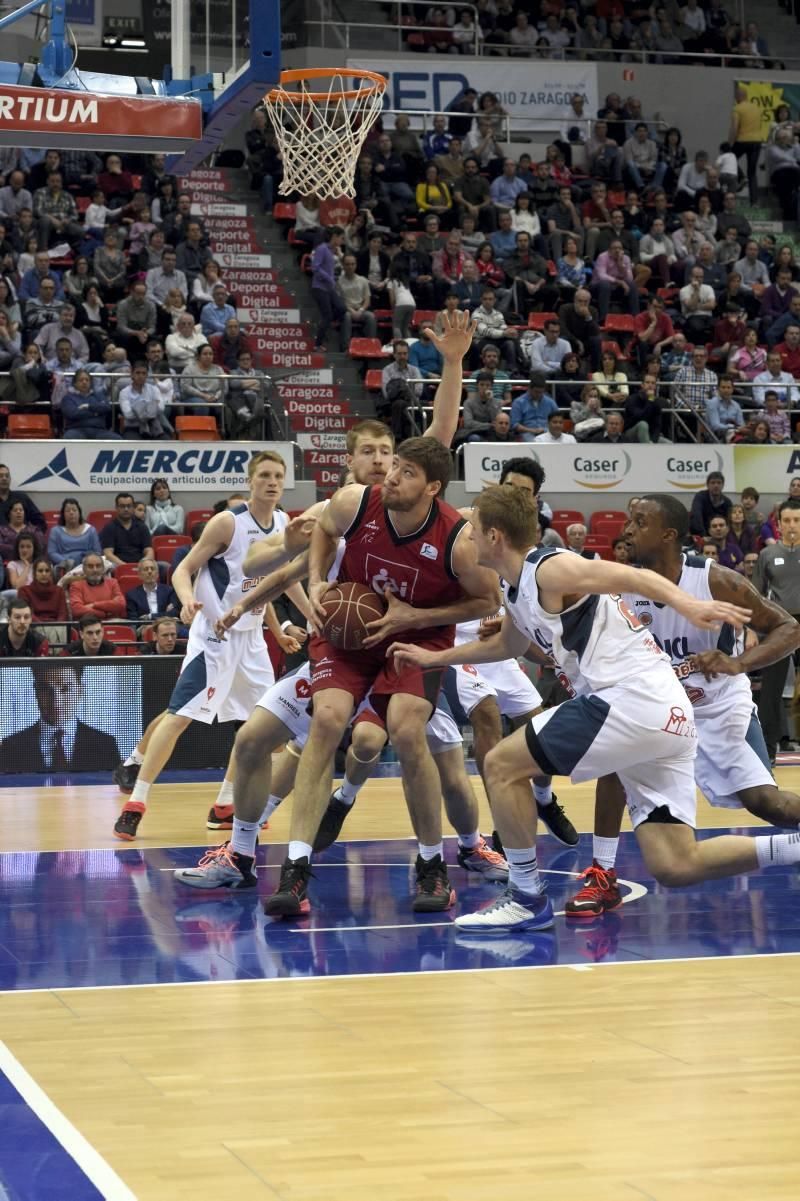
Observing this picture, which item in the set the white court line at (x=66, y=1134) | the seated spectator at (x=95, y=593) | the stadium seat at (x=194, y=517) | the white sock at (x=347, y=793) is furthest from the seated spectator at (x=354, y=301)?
the white court line at (x=66, y=1134)

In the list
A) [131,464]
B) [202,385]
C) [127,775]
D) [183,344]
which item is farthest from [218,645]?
[183,344]

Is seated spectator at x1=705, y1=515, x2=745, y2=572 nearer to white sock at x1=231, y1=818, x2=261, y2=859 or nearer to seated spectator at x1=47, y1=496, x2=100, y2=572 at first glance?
seated spectator at x1=47, y1=496, x2=100, y2=572

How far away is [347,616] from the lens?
666 centimetres

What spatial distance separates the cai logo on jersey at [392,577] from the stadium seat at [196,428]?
34.2 feet

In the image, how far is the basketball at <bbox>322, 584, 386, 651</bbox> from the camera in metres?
6.66

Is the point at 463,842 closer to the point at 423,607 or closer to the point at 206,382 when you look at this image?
the point at 423,607

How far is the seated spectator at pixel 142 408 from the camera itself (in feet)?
54.7

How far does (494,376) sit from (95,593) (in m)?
6.16

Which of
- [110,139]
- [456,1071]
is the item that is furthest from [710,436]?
[456,1071]

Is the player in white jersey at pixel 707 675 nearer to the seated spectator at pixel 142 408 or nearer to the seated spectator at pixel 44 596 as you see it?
the seated spectator at pixel 44 596

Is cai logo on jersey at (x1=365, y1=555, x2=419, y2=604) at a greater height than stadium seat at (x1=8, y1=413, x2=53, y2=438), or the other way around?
cai logo on jersey at (x1=365, y1=555, x2=419, y2=604)

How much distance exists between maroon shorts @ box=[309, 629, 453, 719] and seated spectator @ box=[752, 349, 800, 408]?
13.5 m

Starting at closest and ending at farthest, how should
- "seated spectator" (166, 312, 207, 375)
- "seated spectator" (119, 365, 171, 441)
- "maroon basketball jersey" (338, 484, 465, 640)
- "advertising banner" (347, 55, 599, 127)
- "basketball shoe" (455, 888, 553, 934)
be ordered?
"basketball shoe" (455, 888, 553, 934) < "maroon basketball jersey" (338, 484, 465, 640) < "seated spectator" (119, 365, 171, 441) < "seated spectator" (166, 312, 207, 375) < "advertising banner" (347, 55, 599, 127)

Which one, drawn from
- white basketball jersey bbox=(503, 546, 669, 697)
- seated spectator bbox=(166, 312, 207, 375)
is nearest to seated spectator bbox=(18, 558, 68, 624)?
seated spectator bbox=(166, 312, 207, 375)
